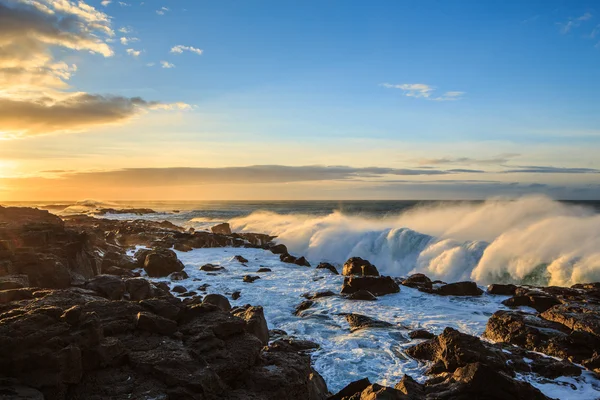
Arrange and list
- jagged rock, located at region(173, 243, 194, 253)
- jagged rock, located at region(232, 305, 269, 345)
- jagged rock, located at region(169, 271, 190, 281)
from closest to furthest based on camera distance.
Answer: jagged rock, located at region(232, 305, 269, 345) < jagged rock, located at region(169, 271, 190, 281) < jagged rock, located at region(173, 243, 194, 253)

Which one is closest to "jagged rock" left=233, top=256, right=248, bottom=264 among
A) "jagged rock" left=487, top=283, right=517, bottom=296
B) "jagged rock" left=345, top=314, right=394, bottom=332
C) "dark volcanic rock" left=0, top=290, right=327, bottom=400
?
"jagged rock" left=345, top=314, right=394, bottom=332

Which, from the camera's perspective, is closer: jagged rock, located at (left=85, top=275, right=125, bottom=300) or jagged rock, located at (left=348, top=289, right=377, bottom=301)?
jagged rock, located at (left=85, top=275, right=125, bottom=300)

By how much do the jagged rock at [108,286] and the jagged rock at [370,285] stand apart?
9.80 metres

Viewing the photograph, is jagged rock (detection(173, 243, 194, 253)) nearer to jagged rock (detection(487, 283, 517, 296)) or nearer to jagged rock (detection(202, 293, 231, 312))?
jagged rock (detection(202, 293, 231, 312))

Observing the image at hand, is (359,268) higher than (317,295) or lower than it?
higher

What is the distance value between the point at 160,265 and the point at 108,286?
31.7 ft

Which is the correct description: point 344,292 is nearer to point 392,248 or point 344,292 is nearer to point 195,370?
point 195,370

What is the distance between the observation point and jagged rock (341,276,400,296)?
18.3 m

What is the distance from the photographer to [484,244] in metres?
28.1

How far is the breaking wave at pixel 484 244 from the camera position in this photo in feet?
80.5

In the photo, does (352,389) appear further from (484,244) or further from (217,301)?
(484,244)

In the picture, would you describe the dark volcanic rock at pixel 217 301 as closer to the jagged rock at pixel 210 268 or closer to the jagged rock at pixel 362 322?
the jagged rock at pixel 362 322

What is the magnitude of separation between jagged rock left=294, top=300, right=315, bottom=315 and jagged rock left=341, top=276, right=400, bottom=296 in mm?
2405

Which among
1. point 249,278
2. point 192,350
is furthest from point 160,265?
point 192,350
